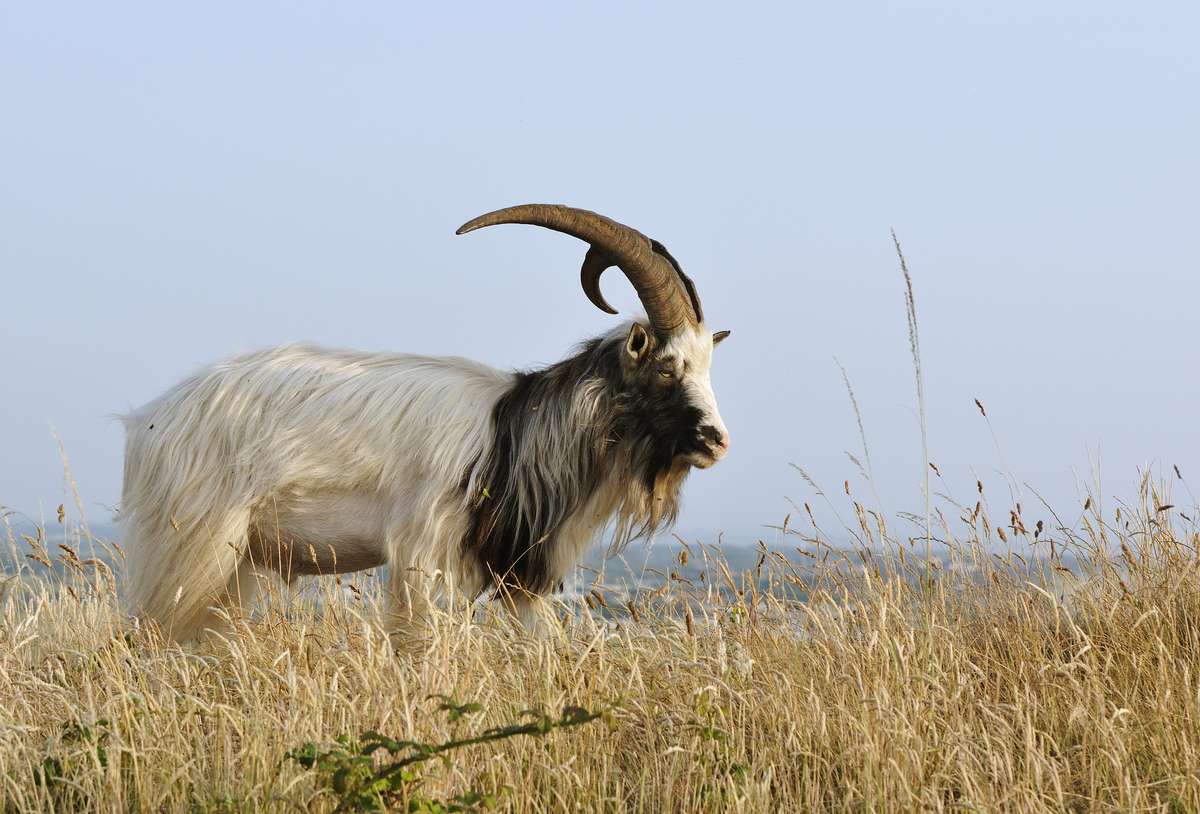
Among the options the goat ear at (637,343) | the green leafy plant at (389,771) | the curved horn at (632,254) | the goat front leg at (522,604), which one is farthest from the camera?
the curved horn at (632,254)

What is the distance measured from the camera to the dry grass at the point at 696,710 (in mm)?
3965

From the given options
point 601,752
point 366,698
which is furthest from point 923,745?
point 366,698

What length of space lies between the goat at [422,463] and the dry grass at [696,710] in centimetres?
43

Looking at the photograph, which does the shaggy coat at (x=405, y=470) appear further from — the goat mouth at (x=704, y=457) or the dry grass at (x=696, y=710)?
the dry grass at (x=696, y=710)

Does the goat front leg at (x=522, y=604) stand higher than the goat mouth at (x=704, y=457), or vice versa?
the goat mouth at (x=704, y=457)

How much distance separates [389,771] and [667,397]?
10.3ft

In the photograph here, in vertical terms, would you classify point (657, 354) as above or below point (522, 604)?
above

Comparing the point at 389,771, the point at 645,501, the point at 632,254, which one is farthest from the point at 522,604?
the point at 389,771

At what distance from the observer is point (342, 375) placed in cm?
647

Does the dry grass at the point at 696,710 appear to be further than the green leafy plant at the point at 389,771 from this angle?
Yes

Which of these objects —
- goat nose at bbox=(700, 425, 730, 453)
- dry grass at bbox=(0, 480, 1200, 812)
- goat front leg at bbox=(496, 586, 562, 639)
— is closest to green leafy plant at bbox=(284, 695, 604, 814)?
dry grass at bbox=(0, 480, 1200, 812)

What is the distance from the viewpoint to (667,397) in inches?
246

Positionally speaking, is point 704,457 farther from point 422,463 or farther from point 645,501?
point 422,463

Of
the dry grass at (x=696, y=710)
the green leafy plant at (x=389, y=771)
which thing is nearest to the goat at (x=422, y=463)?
the dry grass at (x=696, y=710)
